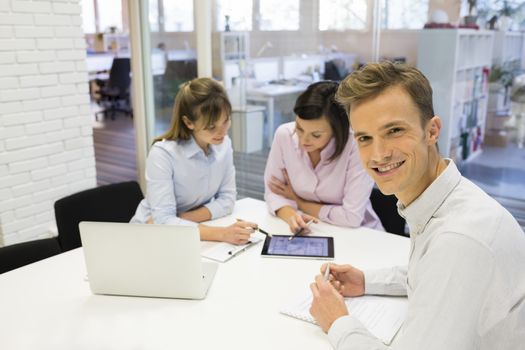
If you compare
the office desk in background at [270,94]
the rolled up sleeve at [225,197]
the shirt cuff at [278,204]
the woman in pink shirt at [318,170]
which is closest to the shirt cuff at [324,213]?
the woman in pink shirt at [318,170]

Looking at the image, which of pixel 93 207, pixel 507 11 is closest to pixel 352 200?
pixel 93 207

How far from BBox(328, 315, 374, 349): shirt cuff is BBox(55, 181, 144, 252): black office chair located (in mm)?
1348

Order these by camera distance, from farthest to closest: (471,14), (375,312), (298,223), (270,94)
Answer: (270,94), (471,14), (298,223), (375,312)

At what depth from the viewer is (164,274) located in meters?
1.37

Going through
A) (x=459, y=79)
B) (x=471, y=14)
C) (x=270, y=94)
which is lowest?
(x=270, y=94)

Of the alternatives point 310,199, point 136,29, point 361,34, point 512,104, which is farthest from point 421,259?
point 136,29

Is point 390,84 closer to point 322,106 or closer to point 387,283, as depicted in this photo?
point 387,283

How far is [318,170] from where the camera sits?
2121 millimetres

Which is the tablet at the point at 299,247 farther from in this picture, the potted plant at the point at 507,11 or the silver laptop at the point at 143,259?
the potted plant at the point at 507,11

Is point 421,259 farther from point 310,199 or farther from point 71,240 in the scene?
point 71,240

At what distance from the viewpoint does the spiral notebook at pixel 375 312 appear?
1.23 m

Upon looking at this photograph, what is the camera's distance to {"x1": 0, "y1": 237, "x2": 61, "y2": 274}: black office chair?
1706 millimetres

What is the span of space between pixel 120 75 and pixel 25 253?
269 inches

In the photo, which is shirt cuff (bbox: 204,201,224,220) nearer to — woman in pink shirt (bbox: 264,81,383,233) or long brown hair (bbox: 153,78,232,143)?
woman in pink shirt (bbox: 264,81,383,233)
